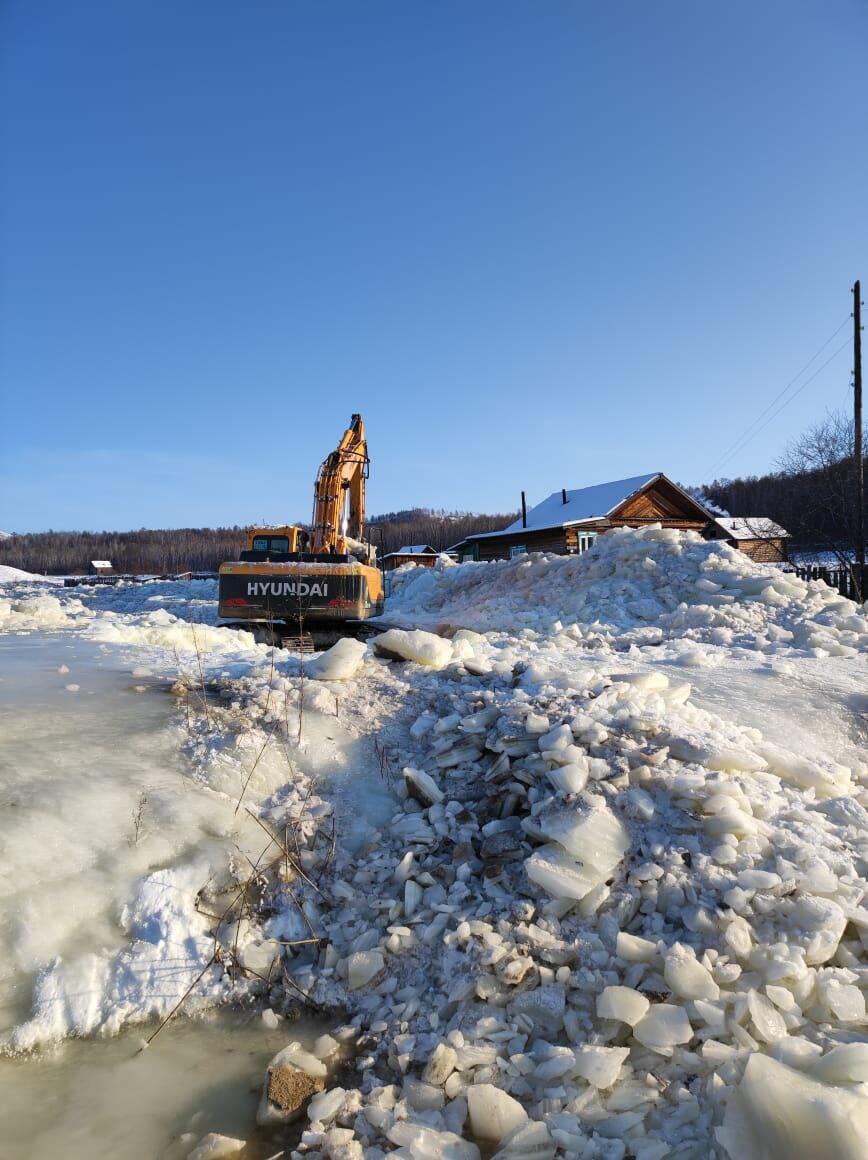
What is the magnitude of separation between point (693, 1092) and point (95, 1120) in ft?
6.78

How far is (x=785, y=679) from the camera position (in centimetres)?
577

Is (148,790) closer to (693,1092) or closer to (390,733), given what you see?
(390,733)

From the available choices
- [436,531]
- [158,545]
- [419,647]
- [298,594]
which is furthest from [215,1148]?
[158,545]

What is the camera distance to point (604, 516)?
84.4ft

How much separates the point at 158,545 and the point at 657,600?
10646 centimetres

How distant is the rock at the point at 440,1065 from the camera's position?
2424 mm

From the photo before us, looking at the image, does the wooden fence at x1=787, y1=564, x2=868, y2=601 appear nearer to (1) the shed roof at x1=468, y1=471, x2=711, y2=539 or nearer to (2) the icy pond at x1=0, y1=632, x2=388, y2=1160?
(1) the shed roof at x1=468, y1=471, x2=711, y2=539

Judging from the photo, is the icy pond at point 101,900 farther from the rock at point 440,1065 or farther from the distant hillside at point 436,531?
the distant hillside at point 436,531

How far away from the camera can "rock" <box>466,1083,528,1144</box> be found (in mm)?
2213

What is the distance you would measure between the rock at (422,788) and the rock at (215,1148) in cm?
184

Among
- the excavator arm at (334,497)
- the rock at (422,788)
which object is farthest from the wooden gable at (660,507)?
the rock at (422,788)

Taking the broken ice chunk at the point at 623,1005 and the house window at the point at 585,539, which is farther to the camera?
the house window at the point at 585,539

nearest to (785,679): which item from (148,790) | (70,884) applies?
(148,790)

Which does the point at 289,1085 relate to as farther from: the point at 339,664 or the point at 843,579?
the point at 843,579
